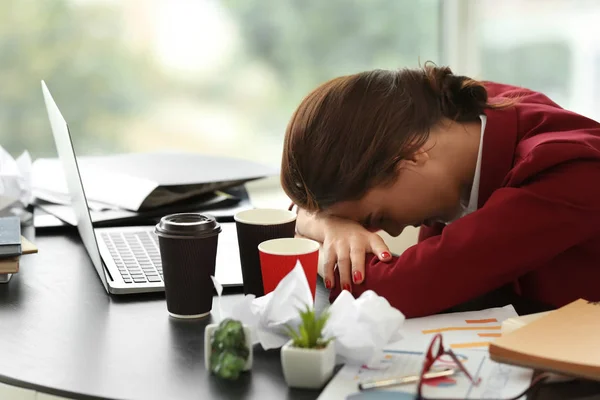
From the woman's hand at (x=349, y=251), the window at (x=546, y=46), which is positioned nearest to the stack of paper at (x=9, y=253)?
the woman's hand at (x=349, y=251)

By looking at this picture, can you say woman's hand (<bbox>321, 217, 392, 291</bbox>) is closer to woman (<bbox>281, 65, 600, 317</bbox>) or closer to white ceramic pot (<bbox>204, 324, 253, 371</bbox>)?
woman (<bbox>281, 65, 600, 317</bbox>)

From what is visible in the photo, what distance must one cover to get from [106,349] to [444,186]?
542 mm

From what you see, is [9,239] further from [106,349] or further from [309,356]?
[309,356]

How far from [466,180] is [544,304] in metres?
0.21

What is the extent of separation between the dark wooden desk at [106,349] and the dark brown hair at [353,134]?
162mm

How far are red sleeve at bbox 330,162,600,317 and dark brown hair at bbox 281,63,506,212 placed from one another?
15 cm

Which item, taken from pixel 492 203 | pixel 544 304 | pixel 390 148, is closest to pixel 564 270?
pixel 544 304

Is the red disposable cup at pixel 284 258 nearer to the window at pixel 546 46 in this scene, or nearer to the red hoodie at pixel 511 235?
the red hoodie at pixel 511 235

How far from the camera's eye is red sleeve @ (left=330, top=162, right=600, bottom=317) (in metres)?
1.05

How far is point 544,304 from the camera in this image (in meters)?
1.18

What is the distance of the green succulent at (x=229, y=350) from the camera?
86 centimetres

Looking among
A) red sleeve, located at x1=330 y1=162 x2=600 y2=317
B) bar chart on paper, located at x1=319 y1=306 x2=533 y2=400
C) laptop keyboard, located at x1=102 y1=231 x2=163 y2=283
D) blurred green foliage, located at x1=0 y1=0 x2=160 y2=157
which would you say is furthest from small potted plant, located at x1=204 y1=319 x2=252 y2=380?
blurred green foliage, located at x1=0 y1=0 x2=160 y2=157

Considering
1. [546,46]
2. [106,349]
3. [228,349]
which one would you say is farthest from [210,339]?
[546,46]

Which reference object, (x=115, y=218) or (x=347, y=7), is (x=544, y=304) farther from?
(x=347, y=7)
